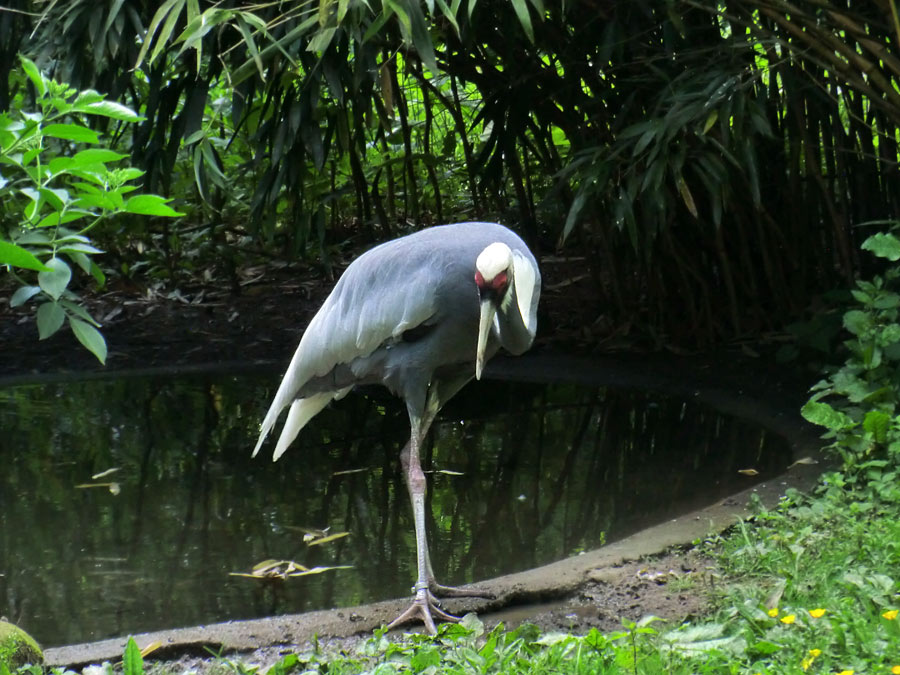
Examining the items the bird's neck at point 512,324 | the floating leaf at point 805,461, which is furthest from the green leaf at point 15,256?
the floating leaf at point 805,461

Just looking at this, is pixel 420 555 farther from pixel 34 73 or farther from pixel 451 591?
pixel 34 73

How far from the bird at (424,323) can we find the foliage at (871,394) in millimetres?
1294

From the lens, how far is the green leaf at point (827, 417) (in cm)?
429

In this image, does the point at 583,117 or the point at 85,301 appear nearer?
the point at 583,117

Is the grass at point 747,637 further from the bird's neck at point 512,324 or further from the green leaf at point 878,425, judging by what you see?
the bird's neck at point 512,324

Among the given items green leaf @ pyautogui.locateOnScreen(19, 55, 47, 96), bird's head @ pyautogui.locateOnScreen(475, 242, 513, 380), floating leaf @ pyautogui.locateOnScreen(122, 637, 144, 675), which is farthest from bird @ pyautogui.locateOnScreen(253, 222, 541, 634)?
green leaf @ pyautogui.locateOnScreen(19, 55, 47, 96)

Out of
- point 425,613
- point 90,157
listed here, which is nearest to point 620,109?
point 425,613

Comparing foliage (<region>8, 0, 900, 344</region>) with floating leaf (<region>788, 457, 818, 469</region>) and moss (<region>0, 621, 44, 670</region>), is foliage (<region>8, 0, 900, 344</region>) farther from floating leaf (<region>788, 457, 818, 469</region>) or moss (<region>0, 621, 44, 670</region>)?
moss (<region>0, 621, 44, 670</region>)

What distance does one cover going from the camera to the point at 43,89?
2682 millimetres

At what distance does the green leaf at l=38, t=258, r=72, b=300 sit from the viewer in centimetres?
248

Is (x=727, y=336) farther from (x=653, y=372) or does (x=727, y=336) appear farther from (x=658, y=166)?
(x=658, y=166)

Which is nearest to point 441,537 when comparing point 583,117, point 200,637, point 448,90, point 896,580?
point 200,637

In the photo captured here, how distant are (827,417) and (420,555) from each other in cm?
170

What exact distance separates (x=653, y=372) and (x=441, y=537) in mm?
2377
